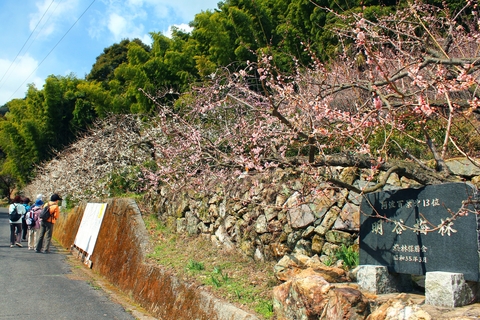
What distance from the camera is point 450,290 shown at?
3.93 metres

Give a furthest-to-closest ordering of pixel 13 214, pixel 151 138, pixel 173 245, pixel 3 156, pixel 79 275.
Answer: pixel 3 156
pixel 13 214
pixel 151 138
pixel 79 275
pixel 173 245

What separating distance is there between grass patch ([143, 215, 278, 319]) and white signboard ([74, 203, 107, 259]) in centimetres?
280

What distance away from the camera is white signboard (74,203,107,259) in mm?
12484

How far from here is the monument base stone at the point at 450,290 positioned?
3.94m

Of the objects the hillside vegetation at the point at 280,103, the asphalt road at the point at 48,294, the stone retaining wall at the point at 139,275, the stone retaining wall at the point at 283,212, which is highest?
the hillside vegetation at the point at 280,103

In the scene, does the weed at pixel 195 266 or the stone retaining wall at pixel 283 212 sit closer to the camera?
the stone retaining wall at pixel 283 212

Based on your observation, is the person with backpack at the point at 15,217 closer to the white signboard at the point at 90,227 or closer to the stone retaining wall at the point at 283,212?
the white signboard at the point at 90,227

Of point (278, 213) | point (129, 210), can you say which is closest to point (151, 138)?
point (129, 210)

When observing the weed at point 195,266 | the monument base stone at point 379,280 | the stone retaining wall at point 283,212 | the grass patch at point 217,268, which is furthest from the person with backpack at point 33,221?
the monument base stone at point 379,280

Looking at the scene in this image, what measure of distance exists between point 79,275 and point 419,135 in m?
7.95

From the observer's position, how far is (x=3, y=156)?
4825cm

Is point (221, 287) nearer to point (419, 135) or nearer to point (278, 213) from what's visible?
point (278, 213)

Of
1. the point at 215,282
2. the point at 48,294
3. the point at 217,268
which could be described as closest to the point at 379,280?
the point at 215,282

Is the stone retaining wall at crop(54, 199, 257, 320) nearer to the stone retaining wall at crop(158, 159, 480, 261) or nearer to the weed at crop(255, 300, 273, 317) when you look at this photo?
the weed at crop(255, 300, 273, 317)
